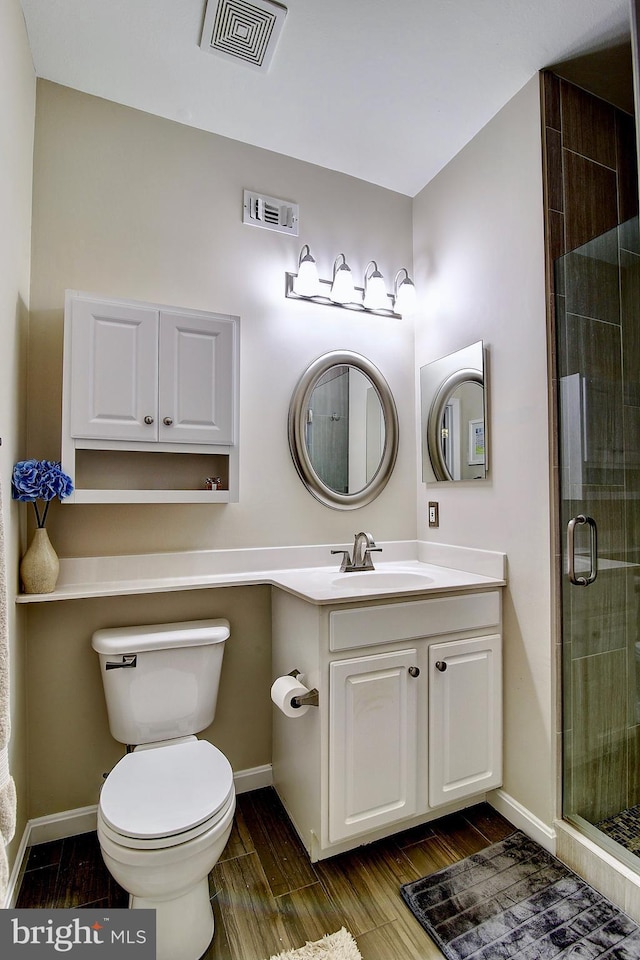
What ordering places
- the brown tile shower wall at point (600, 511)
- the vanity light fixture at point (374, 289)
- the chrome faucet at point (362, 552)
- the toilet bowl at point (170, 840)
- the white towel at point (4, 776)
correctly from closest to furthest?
the white towel at point (4, 776) < the toilet bowl at point (170, 840) < the brown tile shower wall at point (600, 511) < the chrome faucet at point (362, 552) < the vanity light fixture at point (374, 289)

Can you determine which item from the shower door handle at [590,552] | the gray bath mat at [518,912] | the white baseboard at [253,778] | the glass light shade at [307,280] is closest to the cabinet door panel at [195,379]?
the glass light shade at [307,280]

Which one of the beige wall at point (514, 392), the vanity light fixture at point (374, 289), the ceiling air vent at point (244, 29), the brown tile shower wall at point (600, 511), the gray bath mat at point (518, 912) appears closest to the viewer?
the gray bath mat at point (518, 912)

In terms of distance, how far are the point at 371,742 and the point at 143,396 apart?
1.37 meters

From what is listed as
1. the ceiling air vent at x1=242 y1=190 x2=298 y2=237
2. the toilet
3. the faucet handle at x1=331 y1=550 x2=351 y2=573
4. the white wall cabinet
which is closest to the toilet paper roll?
the toilet

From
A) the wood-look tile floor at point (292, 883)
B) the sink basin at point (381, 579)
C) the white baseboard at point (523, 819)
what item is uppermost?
the sink basin at point (381, 579)

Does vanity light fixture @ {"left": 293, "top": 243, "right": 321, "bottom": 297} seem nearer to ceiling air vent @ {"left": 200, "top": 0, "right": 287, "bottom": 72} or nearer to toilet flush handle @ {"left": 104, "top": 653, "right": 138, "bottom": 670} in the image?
ceiling air vent @ {"left": 200, "top": 0, "right": 287, "bottom": 72}

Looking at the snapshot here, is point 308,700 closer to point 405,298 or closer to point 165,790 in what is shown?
point 165,790

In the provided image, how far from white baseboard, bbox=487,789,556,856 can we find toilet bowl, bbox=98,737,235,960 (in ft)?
3.53

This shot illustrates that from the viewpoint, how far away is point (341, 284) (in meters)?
2.15

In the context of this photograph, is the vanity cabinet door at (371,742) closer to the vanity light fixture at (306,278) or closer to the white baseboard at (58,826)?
the white baseboard at (58,826)

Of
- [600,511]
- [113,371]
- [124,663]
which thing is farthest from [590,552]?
[113,371]

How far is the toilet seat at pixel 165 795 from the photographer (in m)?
1.19

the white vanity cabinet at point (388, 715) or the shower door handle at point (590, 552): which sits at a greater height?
the shower door handle at point (590, 552)

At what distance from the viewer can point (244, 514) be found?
2.02 metres
